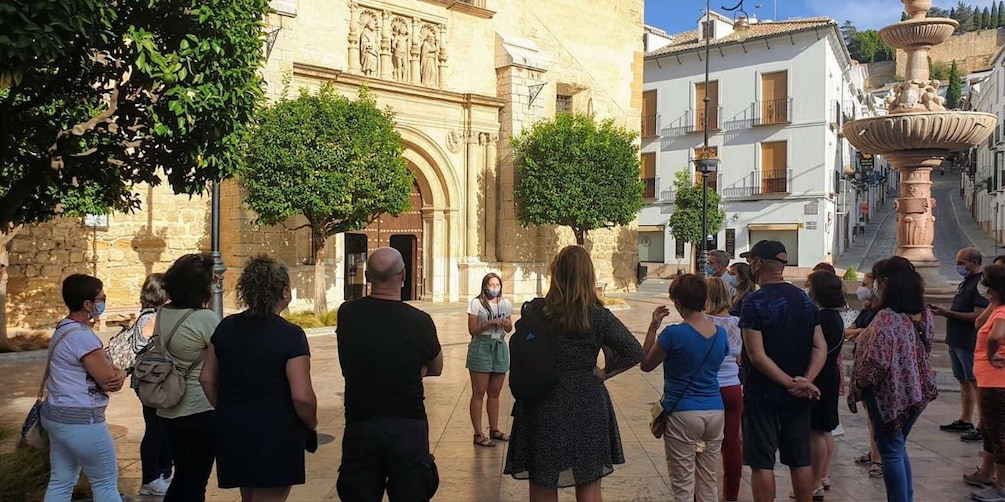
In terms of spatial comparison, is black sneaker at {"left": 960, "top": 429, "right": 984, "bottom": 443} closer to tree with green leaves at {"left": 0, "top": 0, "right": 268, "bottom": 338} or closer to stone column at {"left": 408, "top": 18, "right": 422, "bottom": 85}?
tree with green leaves at {"left": 0, "top": 0, "right": 268, "bottom": 338}

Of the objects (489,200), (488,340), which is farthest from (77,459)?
(489,200)

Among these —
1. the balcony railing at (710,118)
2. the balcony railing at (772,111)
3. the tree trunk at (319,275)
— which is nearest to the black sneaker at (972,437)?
the tree trunk at (319,275)

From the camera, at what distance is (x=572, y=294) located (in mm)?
3604

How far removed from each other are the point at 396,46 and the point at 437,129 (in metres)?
2.57

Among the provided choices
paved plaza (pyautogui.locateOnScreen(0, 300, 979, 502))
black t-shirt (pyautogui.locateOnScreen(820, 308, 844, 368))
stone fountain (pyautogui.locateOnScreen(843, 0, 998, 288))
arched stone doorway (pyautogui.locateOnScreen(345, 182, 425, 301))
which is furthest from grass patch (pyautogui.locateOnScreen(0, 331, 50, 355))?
stone fountain (pyautogui.locateOnScreen(843, 0, 998, 288))

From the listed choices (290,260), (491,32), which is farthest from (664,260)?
(290,260)

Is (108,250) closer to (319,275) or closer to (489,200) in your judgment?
(319,275)

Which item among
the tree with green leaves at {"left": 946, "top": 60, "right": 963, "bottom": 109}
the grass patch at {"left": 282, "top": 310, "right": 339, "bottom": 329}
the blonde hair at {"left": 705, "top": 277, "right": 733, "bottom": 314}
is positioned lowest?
the grass patch at {"left": 282, "top": 310, "right": 339, "bottom": 329}

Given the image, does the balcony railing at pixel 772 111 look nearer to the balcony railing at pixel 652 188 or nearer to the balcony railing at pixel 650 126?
the balcony railing at pixel 650 126

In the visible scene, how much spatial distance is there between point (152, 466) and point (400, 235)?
56.9 ft

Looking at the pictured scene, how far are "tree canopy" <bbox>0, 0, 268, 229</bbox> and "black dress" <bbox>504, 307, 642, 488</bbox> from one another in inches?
141

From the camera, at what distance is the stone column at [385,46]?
20125mm

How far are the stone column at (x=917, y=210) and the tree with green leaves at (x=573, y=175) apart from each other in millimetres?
10476

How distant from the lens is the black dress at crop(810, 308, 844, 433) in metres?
4.67
